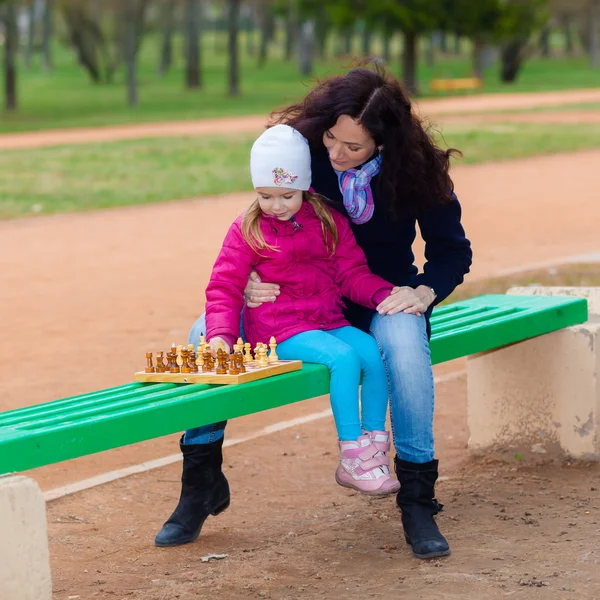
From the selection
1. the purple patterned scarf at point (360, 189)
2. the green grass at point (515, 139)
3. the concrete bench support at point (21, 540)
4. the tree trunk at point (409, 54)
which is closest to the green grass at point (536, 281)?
the purple patterned scarf at point (360, 189)

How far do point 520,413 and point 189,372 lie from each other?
1.84m

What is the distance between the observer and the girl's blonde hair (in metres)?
4.12

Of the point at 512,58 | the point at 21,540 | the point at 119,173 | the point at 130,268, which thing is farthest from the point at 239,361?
the point at 512,58

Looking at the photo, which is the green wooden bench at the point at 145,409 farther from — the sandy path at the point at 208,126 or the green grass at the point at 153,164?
the sandy path at the point at 208,126

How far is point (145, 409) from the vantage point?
11.4ft

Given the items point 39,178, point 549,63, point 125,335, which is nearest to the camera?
point 125,335

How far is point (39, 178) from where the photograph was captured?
62.4ft

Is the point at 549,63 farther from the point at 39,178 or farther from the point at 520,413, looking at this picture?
the point at 520,413

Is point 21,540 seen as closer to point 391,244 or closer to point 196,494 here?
point 196,494

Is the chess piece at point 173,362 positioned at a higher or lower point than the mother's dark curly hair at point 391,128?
lower

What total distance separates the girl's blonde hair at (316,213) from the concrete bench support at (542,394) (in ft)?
4.25


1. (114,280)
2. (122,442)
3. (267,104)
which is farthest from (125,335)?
(267,104)

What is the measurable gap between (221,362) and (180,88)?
48.4m

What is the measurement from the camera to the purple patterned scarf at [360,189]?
4.23 meters
